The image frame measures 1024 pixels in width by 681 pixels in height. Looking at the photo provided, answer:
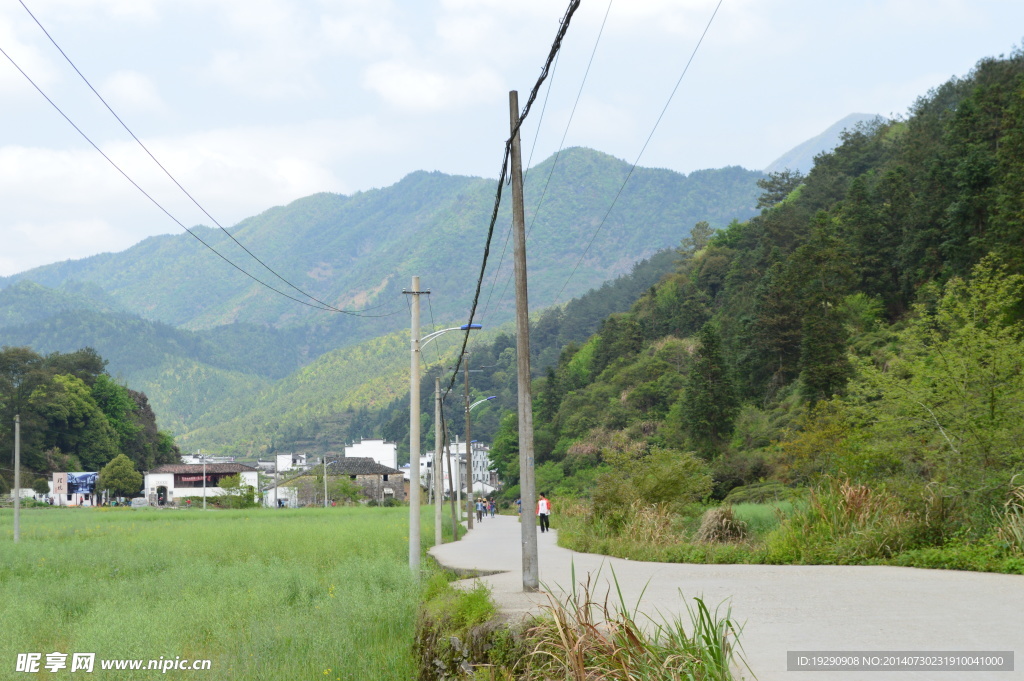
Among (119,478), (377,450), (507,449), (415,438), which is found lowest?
(119,478)

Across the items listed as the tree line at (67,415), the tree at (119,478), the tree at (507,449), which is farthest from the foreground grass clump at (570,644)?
the tree at (119,478)

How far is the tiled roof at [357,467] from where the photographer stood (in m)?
118

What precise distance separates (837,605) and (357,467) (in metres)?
113

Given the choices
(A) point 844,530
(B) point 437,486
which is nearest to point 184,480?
(B) point 437,486

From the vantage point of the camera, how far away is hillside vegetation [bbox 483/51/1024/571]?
55.0 ft

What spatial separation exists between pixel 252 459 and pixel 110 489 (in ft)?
267

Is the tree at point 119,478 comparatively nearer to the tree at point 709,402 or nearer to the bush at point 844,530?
the tree at point 709,402

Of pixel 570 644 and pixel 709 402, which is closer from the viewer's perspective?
pixel 570 644

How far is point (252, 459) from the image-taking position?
184250 millimetres

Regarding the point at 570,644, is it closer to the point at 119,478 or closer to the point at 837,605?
the point at 837,605

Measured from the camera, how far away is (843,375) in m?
51.2

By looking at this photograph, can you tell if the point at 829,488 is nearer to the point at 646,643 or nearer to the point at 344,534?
the point at 646,643

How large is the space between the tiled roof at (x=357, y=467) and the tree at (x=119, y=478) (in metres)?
22.7

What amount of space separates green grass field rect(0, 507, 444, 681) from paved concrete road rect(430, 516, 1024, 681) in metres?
2.11
